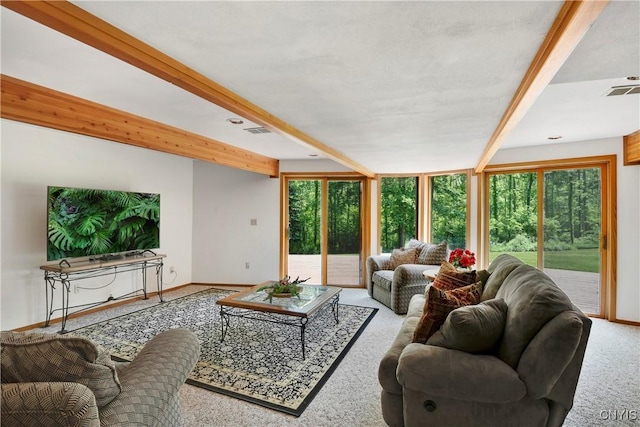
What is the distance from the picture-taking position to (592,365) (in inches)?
113

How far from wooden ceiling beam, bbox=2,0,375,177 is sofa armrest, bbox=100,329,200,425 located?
1.44 meters

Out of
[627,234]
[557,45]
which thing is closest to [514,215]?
[627,234]

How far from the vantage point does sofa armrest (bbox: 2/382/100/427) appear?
38.8 inches

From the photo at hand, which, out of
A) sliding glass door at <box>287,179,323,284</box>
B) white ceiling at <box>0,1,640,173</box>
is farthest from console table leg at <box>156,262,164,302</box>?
white ceiling at <box>0,1,640,173</box>

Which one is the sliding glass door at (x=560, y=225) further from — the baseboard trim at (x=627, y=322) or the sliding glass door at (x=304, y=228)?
Answer: the sliding glass door at (x=304, y=228)

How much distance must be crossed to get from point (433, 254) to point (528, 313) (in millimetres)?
3281

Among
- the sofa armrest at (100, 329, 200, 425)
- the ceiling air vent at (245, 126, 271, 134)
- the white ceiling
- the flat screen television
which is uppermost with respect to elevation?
the ceiling air vent at (245, 126, 271, 134)

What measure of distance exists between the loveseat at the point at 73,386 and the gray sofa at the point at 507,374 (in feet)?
4.01

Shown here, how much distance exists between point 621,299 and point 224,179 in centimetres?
612

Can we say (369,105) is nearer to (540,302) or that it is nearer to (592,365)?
(540,302)

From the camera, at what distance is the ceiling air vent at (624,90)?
7.98 feet

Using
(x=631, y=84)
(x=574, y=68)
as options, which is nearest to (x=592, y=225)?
(x=631, y=84)

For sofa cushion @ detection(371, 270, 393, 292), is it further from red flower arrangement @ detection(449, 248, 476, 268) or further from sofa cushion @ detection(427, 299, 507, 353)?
sofa cushion @ detection(427, 299, 507, 353)

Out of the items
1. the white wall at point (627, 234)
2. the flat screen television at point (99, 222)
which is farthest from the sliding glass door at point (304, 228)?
the white wall at point (627, 234)
